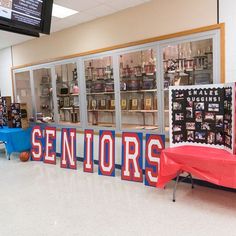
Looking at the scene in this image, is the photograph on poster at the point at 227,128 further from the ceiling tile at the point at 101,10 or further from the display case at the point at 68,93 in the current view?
the display case at the point at 68,93

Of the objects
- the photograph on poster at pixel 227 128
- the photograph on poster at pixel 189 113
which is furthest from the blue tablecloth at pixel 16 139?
the photograph on poster at pixel 227 128

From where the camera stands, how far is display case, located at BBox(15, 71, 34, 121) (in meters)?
6.32

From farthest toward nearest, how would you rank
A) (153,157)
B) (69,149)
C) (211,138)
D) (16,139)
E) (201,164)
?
(16,139), (69,149), (153,157), (211,138), (201,164)

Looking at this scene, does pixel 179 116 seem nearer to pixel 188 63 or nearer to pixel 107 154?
pixel 188 63

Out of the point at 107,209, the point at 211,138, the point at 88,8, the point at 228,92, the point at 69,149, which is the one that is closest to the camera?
the point at 228,92

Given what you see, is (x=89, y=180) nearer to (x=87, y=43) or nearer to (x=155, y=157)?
(x=155, y=157)

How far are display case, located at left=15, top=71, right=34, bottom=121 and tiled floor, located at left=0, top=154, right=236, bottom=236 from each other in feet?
8.72

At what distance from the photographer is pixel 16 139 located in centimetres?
543

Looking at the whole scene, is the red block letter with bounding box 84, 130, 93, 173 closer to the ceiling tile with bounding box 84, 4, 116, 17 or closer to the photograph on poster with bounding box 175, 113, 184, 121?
the photograph on poster with bounding box 175, 113, 184, 121

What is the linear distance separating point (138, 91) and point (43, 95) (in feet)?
9.35

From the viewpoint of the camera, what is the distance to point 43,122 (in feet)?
19.8

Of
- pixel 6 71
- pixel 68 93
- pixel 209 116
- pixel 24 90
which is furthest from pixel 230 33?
pixel 6 71

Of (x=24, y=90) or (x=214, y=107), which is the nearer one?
(x=214, y=107)

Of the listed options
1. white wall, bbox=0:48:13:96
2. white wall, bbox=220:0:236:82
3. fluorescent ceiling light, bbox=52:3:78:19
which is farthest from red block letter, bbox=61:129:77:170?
white wall, bbox=0:48:13:96
